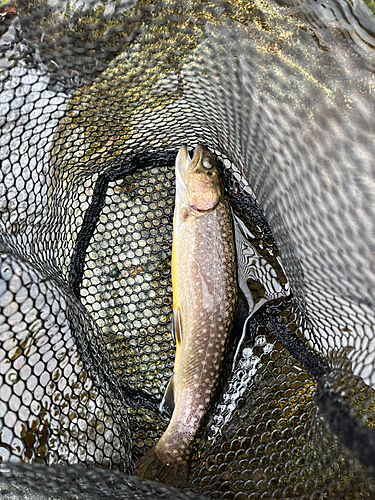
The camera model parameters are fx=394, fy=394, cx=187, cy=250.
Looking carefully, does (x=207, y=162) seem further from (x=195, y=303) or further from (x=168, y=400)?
(x=168, y=400)

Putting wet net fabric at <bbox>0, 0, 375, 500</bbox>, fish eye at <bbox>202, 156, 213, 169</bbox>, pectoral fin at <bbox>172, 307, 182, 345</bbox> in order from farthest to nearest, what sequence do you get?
fish eye at <bbox>202, 156, 213, 169</bbox>, pectoral fin at <bbox>172, 307, 182, 345</bbox>, wet net fabric at <bbox>0, 0, 375, 500</bbox>

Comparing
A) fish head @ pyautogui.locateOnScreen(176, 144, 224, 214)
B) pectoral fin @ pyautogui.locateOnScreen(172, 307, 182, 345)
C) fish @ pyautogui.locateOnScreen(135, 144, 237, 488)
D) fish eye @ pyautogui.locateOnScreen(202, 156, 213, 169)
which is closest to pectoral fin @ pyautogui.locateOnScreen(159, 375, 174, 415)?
fish @ pyautogui.locateOnScreen(135, 144, 237, 488)

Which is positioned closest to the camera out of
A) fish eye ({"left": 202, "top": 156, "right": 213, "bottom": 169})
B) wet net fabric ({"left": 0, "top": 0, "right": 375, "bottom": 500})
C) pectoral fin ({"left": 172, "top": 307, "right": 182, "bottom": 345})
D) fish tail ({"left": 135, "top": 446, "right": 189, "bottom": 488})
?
wet net fabric ({"left": 0, "top": 0, "right": 375, "bottom": 500})

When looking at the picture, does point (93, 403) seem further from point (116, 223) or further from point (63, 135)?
point (63, 135)

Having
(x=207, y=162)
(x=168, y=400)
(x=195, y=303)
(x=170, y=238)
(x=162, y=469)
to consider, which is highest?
(x=207, y=162)

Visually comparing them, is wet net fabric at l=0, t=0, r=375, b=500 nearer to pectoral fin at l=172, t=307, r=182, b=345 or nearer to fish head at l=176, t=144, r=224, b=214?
fish head at l=176, t=144, r=224, b=214

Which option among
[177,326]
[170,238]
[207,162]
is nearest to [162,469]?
[177,326]

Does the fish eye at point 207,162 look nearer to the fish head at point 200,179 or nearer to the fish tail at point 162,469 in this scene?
the fish head at point 200,179
